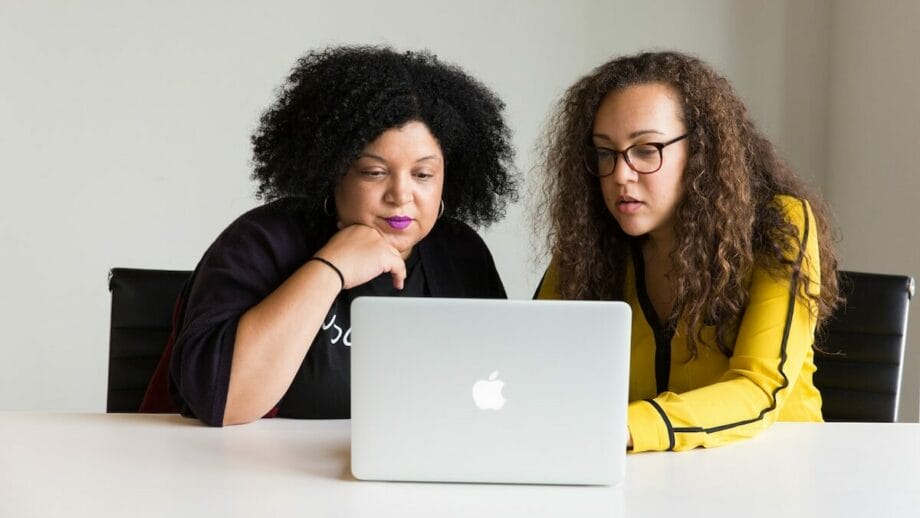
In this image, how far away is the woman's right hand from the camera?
5.44 ft

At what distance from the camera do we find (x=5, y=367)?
3.27 metres

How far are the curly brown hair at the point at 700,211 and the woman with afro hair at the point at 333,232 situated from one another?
16 cm

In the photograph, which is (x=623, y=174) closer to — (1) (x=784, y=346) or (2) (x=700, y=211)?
(2) (x=700, y=211)

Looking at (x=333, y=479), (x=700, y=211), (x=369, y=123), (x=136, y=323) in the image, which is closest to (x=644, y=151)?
(x=700, y=211)

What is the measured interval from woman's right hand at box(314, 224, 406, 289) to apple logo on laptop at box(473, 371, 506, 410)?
18.7 inches

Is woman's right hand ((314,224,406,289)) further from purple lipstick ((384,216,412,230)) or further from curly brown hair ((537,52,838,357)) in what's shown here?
curly brown hair ((537,52,838,357))

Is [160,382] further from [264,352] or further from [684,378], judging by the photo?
[684,378]

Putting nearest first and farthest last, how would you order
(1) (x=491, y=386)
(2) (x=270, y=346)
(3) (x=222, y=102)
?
(1) (x=491, y=386) < (2) (x=270, y=346) < (3) (x=222, y=102)

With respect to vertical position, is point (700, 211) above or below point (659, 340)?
above

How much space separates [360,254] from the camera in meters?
1.68

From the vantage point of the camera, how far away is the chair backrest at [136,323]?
1.99m

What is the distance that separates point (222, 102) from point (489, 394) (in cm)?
235

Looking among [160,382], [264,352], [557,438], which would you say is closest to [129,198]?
[160,382]

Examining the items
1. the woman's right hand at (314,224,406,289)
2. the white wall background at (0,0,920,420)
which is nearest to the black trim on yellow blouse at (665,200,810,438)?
the woman's right hand at (314,224,406,289)
